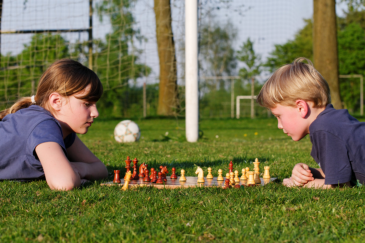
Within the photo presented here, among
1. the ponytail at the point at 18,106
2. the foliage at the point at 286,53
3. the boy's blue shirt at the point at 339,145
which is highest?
the foliage at the point at 286,53

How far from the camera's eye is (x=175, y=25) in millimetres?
7871

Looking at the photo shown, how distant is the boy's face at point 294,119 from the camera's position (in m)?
2.69

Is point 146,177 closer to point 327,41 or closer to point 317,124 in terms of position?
point 317,124

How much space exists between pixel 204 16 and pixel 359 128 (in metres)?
5.74

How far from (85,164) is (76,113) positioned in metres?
0.49

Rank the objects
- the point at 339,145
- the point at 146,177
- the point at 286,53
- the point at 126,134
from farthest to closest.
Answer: the point at 286,53 < the point at 126,134 < the point at 146,177 < the point at 339,145

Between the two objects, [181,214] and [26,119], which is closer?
[181,214]

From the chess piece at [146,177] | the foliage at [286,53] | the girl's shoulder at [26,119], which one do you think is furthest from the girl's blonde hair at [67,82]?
the foliage at [286,53]

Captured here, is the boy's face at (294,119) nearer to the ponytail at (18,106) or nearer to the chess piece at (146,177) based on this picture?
the chess piece at (146,177)

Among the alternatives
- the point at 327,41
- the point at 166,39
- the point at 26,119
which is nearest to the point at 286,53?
the point at 327,41

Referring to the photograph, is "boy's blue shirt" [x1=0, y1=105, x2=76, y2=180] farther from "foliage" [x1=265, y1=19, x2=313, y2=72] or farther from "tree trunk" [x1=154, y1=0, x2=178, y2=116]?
"foliage" [x1=265, y1=19, x2=313, y2=72]

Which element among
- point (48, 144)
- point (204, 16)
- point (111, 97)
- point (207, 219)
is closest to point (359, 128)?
point (207, 219)

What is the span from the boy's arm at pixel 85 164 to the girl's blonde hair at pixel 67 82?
1.72ft

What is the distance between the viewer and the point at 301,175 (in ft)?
9.00
